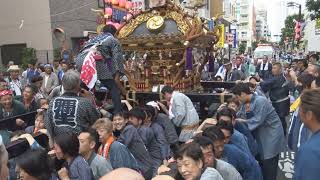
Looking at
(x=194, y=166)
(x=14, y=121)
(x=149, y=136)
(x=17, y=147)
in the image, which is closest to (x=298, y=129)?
(x=149, y=136)

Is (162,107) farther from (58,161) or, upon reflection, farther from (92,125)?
(58,161)

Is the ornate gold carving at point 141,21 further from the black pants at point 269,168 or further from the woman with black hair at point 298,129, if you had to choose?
the black pants at point 269,168

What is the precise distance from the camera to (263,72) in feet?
56.6

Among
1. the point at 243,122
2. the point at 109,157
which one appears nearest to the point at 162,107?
→ the point at 243,122

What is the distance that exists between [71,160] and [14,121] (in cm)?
236

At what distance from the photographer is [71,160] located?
339 cm

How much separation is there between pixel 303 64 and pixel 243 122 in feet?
18.6

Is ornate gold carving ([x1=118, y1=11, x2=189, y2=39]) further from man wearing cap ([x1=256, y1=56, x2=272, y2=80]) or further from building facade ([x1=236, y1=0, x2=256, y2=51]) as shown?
building facade ([x1=236, y1=0, x2=256, y2=51])

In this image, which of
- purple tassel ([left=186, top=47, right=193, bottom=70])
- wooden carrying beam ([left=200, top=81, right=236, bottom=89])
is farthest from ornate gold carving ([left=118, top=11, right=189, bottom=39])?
wooden carrying beam ([left=200, top=81, right=236, bottom=89])

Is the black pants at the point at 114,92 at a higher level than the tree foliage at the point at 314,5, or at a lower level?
lower

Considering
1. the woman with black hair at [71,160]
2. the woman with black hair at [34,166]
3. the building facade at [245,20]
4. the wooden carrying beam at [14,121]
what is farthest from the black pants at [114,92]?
the building facade at [245,20]

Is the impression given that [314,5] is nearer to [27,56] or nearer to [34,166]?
[27,56]

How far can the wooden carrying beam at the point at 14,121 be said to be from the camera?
205 inches

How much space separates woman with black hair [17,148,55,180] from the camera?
2.73 m
